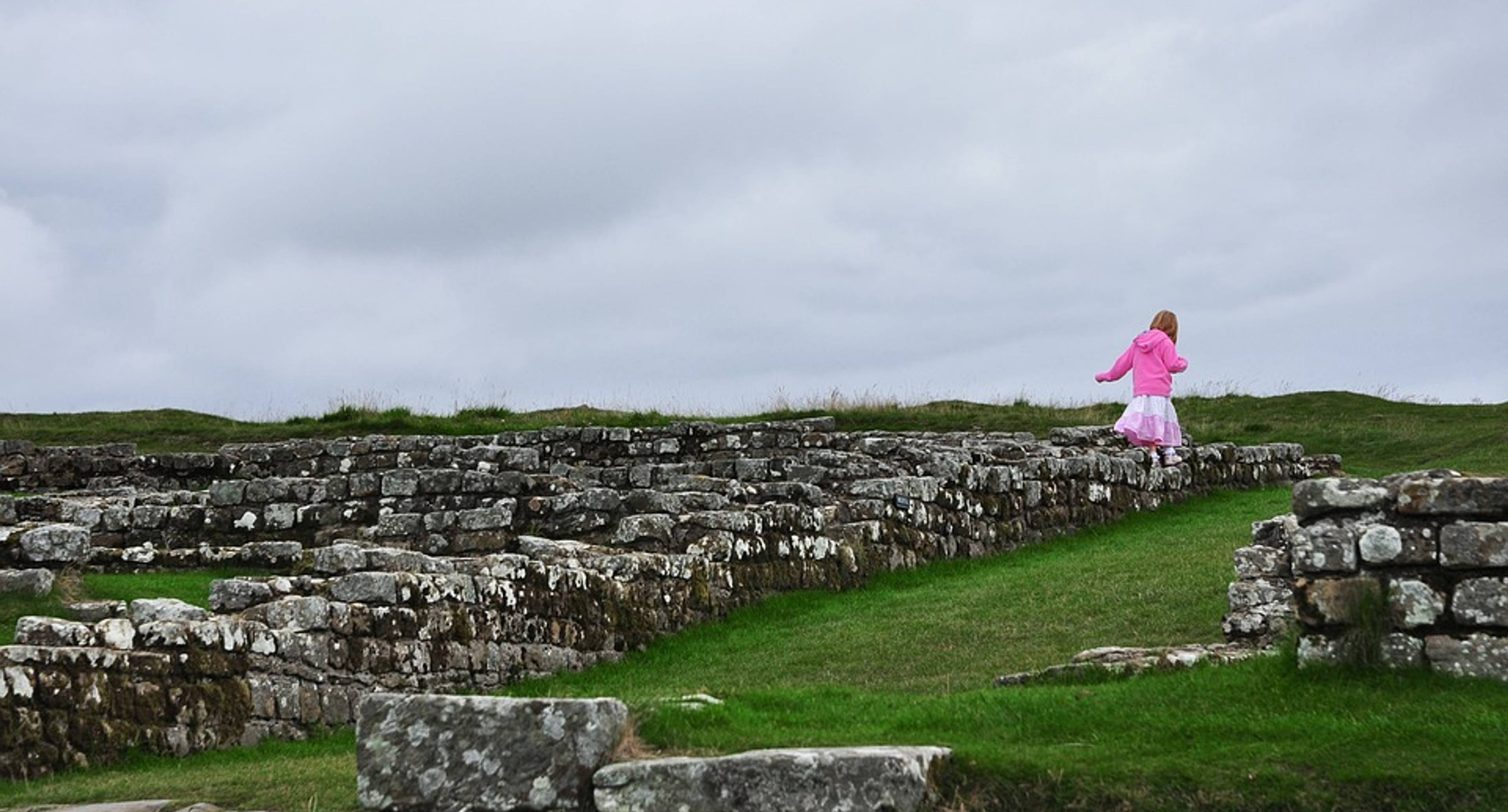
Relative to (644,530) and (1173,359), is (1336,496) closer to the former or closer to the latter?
(644,530)

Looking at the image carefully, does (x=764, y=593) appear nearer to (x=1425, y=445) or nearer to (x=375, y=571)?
(x=375, y=571)

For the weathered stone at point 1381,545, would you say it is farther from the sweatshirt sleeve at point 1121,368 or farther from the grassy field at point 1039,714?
the sweatshirt sleeve at point 1121,368

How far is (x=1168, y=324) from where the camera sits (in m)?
25.3

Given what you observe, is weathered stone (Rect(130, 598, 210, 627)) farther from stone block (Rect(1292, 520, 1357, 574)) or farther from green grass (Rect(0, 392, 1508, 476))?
green grass (Rect(0, 392, 1508, 476))

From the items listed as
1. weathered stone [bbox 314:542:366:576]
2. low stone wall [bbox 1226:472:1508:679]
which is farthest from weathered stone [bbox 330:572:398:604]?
low stone wall [bbox 1226:472:1508:679]

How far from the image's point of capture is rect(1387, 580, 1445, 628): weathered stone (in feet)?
32.2

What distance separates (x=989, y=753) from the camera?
873 centimetres

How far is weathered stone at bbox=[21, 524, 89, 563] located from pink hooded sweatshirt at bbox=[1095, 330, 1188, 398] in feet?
50.2

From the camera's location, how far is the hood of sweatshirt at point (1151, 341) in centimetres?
2477

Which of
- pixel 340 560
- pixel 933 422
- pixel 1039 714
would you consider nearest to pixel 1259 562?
pixel 1039 714

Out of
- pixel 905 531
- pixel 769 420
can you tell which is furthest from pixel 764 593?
pixel 769 420

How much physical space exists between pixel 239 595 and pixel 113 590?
12.7 ft

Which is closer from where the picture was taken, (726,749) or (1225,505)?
(726,749)

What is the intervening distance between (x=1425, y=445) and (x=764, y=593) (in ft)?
69.0
